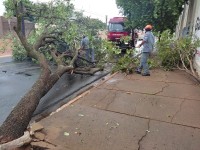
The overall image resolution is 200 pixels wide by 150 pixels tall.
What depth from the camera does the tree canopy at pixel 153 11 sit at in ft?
41.6

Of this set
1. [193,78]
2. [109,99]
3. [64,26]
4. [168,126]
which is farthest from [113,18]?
[168,126]

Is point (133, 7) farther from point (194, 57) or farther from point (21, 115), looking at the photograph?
point (21, 115)

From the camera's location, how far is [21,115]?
4.31 metres

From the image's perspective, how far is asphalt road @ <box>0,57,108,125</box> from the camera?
5.92 meters

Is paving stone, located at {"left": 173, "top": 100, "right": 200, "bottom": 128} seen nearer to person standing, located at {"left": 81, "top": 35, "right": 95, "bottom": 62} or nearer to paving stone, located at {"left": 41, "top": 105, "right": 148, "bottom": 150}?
paving stone, located at {"left": 41, "top": 105, "right": 148, "bottom": 150}

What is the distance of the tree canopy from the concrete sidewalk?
23.1 feet

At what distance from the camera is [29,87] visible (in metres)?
7.64

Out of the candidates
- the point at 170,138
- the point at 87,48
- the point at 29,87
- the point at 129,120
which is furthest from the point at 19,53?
the point at 170,138

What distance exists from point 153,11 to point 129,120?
10326 mm

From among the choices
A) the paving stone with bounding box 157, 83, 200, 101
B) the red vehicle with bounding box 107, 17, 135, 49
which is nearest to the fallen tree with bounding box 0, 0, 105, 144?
A: the paving stone with bounding box 157, 83, 200, 101

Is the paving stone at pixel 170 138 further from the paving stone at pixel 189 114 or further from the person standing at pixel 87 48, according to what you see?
the person standing at pixel 87 48

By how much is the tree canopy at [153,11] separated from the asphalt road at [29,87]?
5.38 metres

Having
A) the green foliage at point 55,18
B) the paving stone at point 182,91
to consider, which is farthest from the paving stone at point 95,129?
the green foliage at point 55,18

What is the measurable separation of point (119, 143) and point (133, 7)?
11.6m
